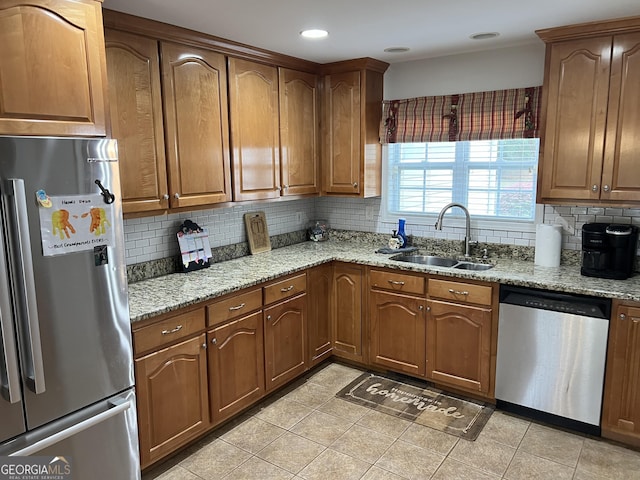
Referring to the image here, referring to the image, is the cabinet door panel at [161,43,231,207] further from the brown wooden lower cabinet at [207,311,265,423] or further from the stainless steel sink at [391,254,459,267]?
the stainless steel sink at [391,254,459,267]

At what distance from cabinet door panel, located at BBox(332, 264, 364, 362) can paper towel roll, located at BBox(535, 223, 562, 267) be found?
1.27 m

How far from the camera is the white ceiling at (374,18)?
7.75 feet

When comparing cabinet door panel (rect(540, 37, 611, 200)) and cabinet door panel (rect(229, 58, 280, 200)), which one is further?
cabinet door panel (rect(229, 58, 280, 200))

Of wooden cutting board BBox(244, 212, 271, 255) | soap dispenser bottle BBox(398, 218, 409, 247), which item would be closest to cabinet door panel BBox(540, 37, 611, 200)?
soap dispenser bottle BBox(398, 218, 409, 247)

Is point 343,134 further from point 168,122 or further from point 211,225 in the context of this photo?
point 168,122

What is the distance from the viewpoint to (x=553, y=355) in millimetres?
2887

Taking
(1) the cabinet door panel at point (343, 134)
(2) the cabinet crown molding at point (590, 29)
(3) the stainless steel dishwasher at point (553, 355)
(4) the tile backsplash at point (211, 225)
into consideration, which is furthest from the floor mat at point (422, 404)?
(2) the cabinet crown molding at point (590, 29)

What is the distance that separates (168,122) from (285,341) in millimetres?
1646

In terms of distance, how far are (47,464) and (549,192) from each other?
10.00 feet

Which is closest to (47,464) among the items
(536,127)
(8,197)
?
(8,197)

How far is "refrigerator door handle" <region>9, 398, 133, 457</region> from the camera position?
1.81 m

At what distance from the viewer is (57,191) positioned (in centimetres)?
180

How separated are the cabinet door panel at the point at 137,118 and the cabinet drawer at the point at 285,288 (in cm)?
87

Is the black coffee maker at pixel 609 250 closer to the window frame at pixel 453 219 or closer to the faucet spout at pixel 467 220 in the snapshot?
the window frame at pixel 453 219
